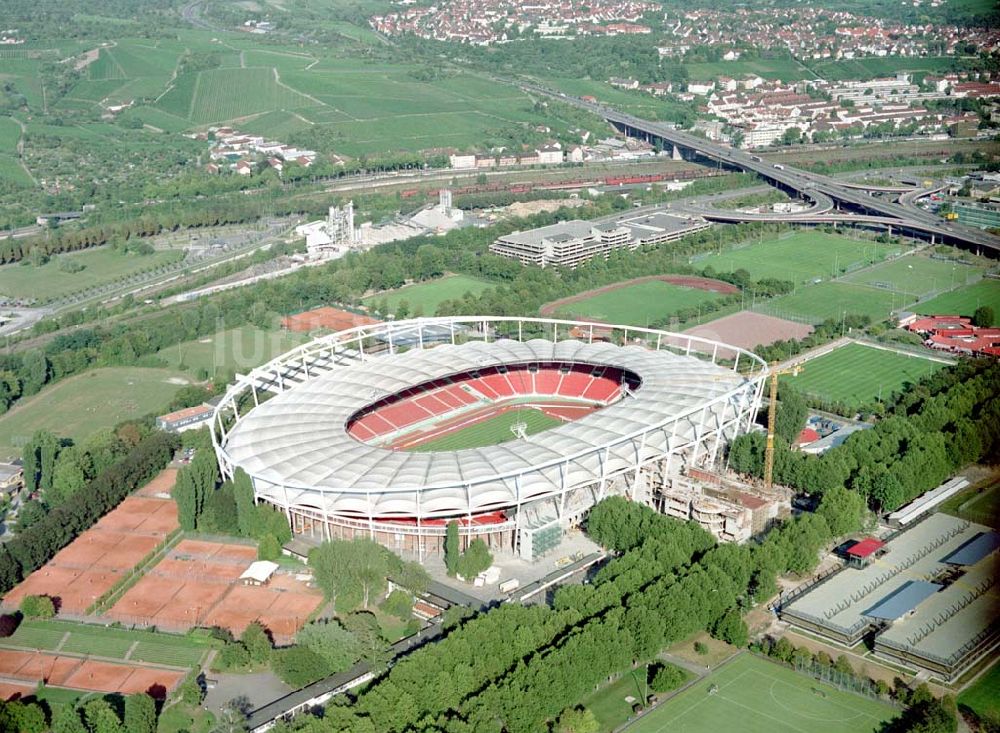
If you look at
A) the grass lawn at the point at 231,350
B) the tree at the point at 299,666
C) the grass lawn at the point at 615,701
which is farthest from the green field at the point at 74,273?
the grass lawn at the point at 615,701

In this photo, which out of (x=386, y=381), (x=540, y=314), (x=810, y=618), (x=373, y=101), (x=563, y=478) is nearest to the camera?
(x=810, y=618)

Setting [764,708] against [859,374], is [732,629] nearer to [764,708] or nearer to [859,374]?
[764,708]

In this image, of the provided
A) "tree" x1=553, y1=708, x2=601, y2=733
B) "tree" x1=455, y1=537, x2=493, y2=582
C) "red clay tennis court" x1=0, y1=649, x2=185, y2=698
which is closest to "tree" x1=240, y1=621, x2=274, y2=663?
"red clay tennis court" x1=0, y1=649, x2=185, y2=698

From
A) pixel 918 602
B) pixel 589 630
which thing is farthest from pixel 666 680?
pixel 918 602

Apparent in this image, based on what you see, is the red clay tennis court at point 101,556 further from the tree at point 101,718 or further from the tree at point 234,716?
the tree at point 234,716

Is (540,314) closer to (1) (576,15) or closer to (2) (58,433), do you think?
(2) (58,433)

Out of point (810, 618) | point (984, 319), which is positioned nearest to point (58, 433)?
point (810, 618)
